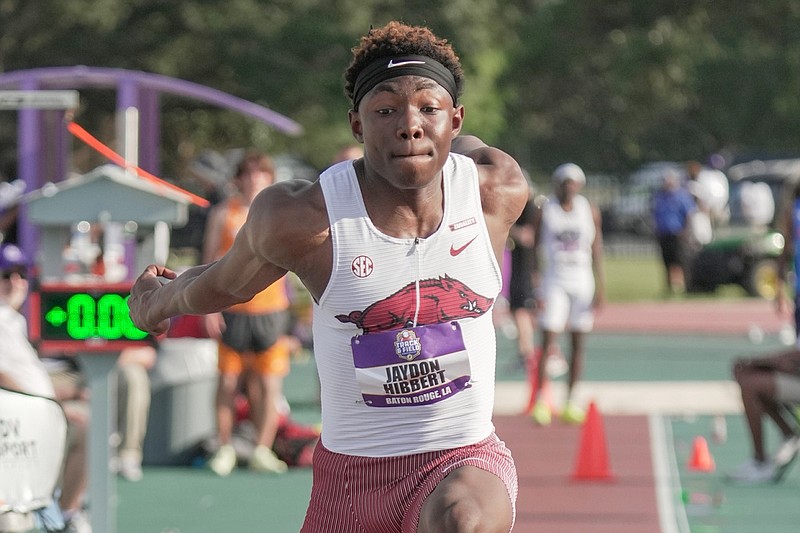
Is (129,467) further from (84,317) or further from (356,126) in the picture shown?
(356,126)

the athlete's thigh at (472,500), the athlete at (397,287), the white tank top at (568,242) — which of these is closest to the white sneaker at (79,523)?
the athlete at (397,287)

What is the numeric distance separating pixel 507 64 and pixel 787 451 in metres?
42.5

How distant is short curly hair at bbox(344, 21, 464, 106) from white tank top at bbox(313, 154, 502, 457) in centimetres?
28

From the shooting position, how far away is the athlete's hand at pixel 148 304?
4.80 meters

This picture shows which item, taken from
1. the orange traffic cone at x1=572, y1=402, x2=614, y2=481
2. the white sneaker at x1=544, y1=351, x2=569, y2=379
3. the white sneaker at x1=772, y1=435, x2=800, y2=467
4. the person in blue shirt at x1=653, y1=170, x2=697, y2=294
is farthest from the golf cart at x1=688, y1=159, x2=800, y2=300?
the orange traffic cone at x1=572, y1=402, x2=614, y2=481

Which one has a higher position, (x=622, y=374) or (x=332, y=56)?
(x=332, y=56)

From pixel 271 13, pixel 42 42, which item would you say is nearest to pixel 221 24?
pixel 271 13

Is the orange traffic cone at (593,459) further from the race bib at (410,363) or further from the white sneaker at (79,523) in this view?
the race bib at (410,363)

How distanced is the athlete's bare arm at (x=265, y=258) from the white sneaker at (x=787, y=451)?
6.00 metres

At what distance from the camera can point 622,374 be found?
53.3 feet

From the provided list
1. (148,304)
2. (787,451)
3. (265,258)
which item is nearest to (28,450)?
(148,304)

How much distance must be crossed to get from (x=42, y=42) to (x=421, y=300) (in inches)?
1163

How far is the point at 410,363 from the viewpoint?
4.34 m

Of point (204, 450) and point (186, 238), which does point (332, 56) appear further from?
point (204, 450)
